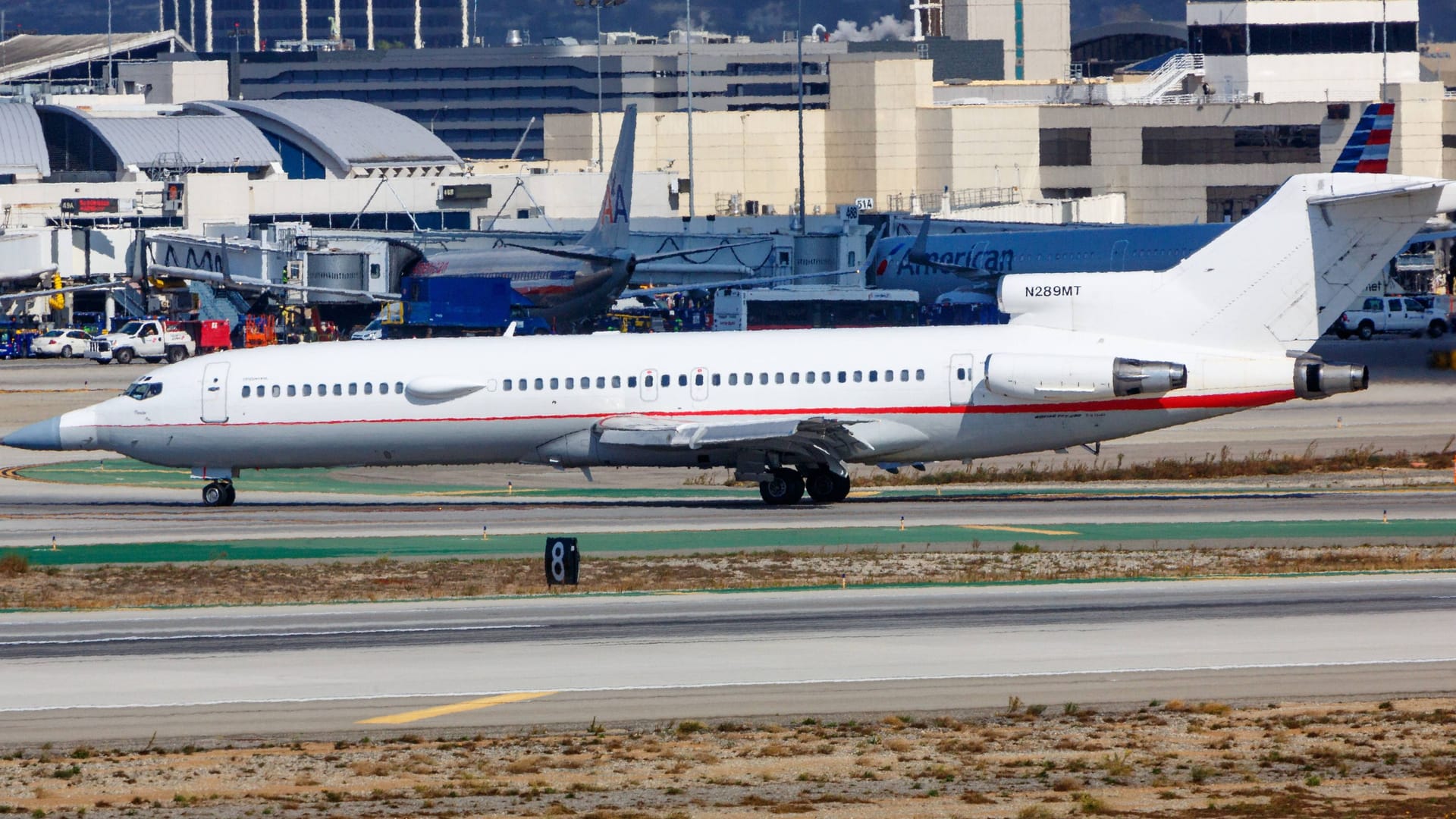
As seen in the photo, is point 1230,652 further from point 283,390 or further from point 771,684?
point 283,390

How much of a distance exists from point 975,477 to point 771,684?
24.6m

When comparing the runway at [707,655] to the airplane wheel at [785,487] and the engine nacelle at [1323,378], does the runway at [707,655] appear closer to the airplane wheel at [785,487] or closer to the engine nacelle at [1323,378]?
the engine nacelle at [1323,378]

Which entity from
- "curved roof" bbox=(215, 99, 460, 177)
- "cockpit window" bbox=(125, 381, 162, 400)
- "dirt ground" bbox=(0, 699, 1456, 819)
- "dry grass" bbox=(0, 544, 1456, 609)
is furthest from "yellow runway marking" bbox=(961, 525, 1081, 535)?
"curved roof" bbox=(215, 99, 460, 177)

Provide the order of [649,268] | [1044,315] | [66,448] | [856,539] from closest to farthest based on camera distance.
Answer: [856,539], [1044,315], [66,448], [649,268]

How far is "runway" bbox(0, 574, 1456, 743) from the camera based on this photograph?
19703 millimetres

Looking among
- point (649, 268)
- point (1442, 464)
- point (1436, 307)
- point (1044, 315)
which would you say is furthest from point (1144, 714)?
point (649, 268)

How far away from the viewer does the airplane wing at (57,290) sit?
94.2 meters

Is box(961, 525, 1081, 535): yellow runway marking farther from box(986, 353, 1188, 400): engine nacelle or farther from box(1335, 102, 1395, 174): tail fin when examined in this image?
box(1335, 102, 1395, 174): tail fin

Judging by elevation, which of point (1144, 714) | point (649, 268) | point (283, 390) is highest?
point (649, 268)

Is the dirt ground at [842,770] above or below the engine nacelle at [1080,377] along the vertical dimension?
below

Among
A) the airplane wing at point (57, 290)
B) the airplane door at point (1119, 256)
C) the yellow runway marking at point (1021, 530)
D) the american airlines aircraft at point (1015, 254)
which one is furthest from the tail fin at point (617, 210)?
the yellow runway marking at point (1021, 530)

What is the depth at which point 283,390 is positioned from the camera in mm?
39062

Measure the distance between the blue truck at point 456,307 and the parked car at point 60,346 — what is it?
59.0ft

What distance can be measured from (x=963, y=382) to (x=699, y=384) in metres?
5.26
